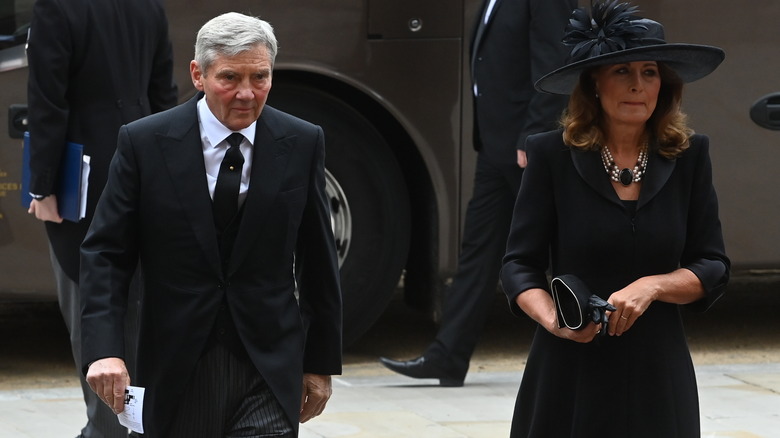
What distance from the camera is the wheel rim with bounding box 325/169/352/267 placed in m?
7.21

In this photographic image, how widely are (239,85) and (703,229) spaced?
3.81 feet

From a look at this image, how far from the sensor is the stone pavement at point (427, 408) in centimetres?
589

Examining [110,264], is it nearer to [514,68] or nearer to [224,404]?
[224,404]

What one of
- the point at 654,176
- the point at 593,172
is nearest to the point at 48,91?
the point at 593,172

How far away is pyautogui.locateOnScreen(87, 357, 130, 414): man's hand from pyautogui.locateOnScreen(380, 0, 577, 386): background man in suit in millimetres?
3079

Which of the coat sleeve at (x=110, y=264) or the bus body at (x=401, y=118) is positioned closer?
the coat sleeve at (x=110, y=264)

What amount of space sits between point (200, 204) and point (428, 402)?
3.01 meters

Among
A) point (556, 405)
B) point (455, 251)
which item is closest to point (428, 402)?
point (455, 251)

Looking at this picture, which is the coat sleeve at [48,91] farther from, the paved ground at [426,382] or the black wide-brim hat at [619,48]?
the black wide-brim hat at [619,48]

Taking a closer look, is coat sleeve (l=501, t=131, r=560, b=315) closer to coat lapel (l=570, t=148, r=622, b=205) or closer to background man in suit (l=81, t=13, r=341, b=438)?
coat lapel (l=570, t=148, r=622, b=205)

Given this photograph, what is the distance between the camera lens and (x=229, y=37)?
3529 millimetres

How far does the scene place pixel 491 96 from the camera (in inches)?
257

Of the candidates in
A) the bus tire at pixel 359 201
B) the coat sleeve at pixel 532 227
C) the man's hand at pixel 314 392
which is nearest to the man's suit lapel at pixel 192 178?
the man's hand at pixel 314 392

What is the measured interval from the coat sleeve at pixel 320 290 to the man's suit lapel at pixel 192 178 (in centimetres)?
28
